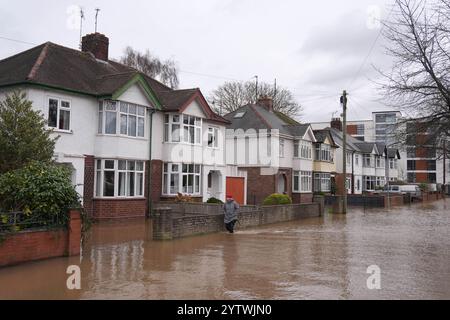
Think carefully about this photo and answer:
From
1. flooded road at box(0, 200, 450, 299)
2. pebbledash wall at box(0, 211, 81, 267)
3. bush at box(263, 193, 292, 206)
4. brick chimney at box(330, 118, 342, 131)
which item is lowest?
flooded road at box(0, 200, 450, 299)

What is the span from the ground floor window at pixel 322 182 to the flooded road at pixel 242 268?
25304mm

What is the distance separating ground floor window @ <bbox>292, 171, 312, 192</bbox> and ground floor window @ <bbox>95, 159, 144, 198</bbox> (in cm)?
1869

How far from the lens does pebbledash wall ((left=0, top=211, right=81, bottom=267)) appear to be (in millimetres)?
10172

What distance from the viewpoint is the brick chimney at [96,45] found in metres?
26.5

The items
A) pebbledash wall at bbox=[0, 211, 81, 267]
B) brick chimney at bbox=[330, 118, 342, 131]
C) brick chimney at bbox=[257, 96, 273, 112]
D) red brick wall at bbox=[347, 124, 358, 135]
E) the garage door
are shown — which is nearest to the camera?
pebbledash wall at bbox=[0, 211, 81, 267]

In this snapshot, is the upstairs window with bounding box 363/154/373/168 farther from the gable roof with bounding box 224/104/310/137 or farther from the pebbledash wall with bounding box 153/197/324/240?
the pebbledash wall with bounding box 153/197/324/240

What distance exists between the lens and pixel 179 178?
82.3ft

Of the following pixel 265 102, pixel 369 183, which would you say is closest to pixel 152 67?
pixel 265 102

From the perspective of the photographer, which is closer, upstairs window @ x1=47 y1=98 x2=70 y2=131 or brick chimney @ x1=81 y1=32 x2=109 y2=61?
upstairs window @ x1=47 y1=98 x2=70 y2=131

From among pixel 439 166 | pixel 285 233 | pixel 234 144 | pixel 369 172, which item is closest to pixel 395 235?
pixel 285 233

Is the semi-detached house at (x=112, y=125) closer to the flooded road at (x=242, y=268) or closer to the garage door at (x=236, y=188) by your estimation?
the garage door at (x=236, y=188)

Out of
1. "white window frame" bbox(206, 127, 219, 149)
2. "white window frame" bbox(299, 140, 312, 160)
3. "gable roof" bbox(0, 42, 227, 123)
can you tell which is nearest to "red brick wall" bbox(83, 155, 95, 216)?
"gable roof" bbox(0, 42, 227, 123)

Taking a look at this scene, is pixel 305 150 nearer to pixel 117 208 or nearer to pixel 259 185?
pixel 259 185
